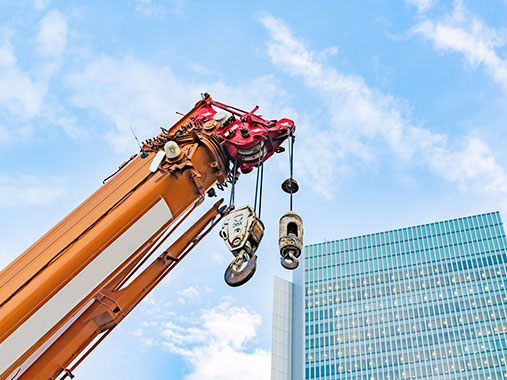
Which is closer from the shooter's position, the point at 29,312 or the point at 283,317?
the point at 29,312

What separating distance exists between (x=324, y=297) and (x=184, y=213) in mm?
92532

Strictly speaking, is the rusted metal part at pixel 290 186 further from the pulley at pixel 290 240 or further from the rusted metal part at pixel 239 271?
the rusted metal part at pixel 239 271

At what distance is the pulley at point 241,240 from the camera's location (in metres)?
8.89

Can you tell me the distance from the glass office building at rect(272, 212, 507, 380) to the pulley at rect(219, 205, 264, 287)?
8332cm

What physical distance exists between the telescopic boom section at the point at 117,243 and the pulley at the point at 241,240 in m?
1.01

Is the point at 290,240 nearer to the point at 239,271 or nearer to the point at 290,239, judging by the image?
the point at 290,239

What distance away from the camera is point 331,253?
350 ft

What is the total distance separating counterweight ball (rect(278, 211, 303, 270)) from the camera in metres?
9.77

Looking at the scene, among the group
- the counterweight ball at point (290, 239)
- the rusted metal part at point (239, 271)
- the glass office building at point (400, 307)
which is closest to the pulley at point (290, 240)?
the counterweight ball at point (290, 239)

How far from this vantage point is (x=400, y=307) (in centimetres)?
9362

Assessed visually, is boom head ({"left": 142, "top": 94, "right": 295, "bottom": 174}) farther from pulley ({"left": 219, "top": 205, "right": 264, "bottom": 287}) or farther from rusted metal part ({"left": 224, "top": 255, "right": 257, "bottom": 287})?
rusted metal part ({"left": 224, "top": 255, "right": 257, "bottom": 287})

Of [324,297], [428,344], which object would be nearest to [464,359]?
[428,344]

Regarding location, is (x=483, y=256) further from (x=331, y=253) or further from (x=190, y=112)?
(x=190, y=112)

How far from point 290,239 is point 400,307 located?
291 feet
